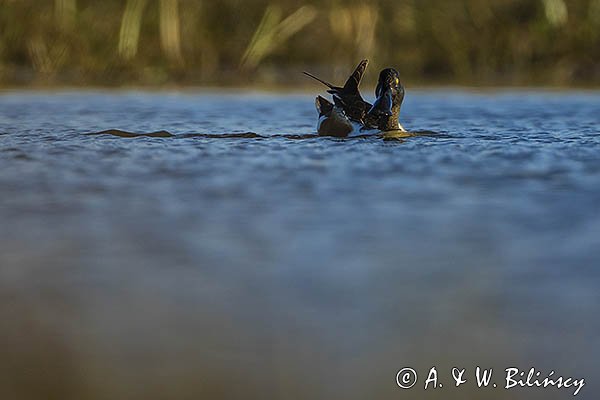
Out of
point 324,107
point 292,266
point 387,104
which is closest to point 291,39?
point 324,107

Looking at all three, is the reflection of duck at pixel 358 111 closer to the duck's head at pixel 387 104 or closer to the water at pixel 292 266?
the duck's head at pixel 387 104

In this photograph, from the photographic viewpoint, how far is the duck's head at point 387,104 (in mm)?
8500

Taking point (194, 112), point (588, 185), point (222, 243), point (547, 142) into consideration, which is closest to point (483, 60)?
point (194, 112)

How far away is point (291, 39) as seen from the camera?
1806 centimetres

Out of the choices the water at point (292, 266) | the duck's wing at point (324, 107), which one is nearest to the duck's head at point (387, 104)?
the duck's wing at point (324, 107)

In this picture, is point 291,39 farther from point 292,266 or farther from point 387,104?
point 292,266

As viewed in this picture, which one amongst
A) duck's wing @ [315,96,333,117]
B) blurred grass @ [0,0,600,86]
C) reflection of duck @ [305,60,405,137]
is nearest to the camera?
reflection of duck @ [305,60,405,137]

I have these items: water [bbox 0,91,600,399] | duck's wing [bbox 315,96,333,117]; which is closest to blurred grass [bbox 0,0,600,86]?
duck's wing [bbox 315,96,333,117]

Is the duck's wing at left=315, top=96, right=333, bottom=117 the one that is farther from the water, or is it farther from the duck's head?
the water

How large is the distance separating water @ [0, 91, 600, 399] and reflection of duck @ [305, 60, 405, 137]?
1.89 ft

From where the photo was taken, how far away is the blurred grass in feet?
54.2

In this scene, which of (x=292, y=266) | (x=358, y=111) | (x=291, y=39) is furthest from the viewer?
(x=291, y=39)

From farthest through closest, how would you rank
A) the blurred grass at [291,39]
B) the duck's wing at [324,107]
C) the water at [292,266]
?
the blurred grass at [291,39] → the duck's wing at [324,107] → the water at [292,266]

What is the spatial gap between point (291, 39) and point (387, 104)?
969cm
